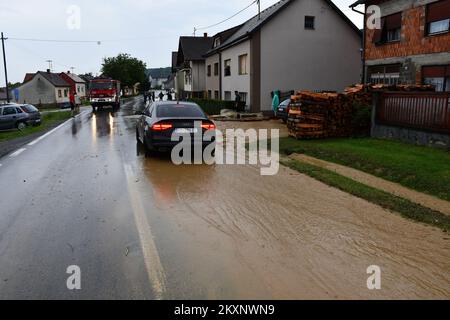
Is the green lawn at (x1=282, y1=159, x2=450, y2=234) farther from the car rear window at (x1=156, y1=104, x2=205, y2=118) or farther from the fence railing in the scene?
the fence railing

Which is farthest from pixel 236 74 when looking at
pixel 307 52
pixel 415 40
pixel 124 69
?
pixel 124 69

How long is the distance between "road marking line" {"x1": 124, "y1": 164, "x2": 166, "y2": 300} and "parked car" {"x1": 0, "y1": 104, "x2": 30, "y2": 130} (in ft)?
59.2

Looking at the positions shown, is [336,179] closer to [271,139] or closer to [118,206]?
[118,206]

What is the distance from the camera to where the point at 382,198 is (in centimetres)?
723

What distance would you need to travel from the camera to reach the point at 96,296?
381 cm

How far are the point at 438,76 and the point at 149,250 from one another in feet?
54.7

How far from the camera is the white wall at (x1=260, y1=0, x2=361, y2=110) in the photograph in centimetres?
2666

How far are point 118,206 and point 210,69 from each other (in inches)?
1363

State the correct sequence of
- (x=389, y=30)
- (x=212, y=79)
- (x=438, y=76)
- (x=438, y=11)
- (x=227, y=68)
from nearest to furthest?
(x=438, y=11), (x=438, y=76), (x=389, y=30), (x=227, y=68), (x=212, y=79)

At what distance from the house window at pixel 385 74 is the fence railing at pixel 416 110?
25.4 ft

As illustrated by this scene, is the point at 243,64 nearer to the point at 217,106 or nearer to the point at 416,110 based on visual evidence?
the point at 217,106

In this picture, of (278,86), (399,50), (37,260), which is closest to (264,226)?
(37,260)

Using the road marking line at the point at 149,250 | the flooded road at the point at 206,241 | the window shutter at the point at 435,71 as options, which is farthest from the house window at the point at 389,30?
the road marking line at the point at 149,250

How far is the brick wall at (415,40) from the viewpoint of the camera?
17.2m
